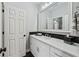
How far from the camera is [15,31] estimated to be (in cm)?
284

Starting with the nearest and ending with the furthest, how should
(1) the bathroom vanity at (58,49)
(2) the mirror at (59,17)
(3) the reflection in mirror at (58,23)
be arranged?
(1) the bathroom vanity at (58,49)
(2) the mirror at (59,17)
(3) the reflection in mirror at (58,23)

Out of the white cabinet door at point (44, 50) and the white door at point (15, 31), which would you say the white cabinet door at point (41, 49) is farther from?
the white door at point (15, 31)

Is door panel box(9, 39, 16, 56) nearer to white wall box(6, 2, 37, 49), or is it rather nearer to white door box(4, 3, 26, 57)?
white door box(4, 3, 26, 57)

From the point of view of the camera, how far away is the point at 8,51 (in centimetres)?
263

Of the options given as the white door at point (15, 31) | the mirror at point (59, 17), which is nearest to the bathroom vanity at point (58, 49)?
the mirror at point (59, 17)

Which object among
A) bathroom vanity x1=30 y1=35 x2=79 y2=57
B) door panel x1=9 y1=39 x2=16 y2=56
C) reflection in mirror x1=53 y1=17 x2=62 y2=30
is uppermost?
reflection in mirror x1=53 y1=17 x2=62 y2=30

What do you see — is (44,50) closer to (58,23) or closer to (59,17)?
(58,23)

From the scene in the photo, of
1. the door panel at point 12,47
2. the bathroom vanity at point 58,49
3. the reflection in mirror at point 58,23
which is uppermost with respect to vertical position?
the reflection in mirror at point 58,23

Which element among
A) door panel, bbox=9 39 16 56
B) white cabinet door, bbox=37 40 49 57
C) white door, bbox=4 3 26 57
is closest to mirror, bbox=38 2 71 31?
white cabinet door, bbox=37 40 49 57

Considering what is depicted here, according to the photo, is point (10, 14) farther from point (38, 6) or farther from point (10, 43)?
point (38, 6)

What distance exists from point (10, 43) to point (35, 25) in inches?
65.5

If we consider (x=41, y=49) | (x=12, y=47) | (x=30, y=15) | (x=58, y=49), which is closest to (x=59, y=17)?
(x=41, y=49)

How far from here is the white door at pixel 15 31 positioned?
8.62 ft

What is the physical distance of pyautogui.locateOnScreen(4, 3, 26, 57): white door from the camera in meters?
2.63
